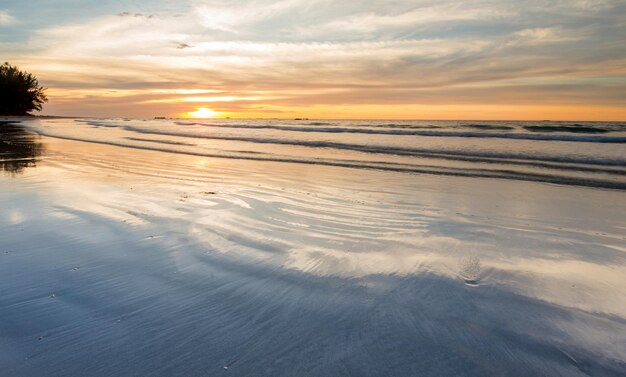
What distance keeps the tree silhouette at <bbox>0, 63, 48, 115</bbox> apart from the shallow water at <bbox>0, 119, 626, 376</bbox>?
81147mm

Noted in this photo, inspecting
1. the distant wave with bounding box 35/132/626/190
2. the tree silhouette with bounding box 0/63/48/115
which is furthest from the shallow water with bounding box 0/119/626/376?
the tree silhouette with bounding box 0/63/48/115

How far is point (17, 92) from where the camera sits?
228ft

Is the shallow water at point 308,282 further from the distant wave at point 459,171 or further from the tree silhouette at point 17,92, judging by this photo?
the tree silhouette at point 17,92

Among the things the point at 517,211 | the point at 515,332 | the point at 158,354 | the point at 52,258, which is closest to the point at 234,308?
the point at 158,354

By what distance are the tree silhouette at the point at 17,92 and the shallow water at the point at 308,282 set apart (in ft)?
266

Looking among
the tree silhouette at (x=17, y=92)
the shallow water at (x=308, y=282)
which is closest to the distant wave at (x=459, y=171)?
the shallow water at (x=308, y=282)

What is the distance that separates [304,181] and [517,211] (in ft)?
13.2

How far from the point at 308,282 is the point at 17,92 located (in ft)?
290

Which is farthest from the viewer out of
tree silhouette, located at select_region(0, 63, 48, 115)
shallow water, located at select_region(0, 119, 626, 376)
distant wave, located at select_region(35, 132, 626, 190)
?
tree silhouette, located at select_region(0, 63, 48, 115)

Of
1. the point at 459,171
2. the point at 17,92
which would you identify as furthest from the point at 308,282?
the point at 17,92

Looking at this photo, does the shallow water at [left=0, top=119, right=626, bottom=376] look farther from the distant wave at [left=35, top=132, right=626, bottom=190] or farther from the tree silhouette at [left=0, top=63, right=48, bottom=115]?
the tree silhouette at [left=0, top=63, right=48, bottom=115]

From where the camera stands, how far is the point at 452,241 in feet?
13.4

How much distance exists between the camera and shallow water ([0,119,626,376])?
200 centimetres

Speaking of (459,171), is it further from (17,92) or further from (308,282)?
(17,92)
